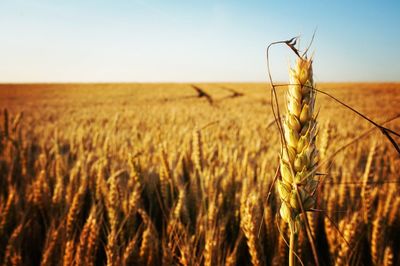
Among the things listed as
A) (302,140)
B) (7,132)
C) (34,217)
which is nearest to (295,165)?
(302,140)

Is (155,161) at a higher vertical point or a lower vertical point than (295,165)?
lower

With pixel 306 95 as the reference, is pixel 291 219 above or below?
below

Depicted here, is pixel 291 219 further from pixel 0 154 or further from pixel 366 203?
pixel 0 154

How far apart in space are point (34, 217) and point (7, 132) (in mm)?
1308

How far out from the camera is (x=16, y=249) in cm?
116

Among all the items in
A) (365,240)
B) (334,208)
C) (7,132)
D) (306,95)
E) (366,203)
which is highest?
(306,95)

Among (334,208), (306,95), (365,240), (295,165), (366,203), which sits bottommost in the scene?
(365,240)

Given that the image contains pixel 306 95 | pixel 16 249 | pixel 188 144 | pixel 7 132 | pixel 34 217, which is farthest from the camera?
pixel 188 144

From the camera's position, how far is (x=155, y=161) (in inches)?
101

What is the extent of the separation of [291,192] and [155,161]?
2148 mm

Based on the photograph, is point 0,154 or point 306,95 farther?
point 0,154

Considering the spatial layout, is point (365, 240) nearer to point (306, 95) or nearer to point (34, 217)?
point (306, 95)

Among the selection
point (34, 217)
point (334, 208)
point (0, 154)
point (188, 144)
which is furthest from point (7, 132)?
point (334, 208)

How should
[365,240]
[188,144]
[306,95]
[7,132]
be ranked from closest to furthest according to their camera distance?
[306,95]
[365,240]
[7,132]
[188,144]
